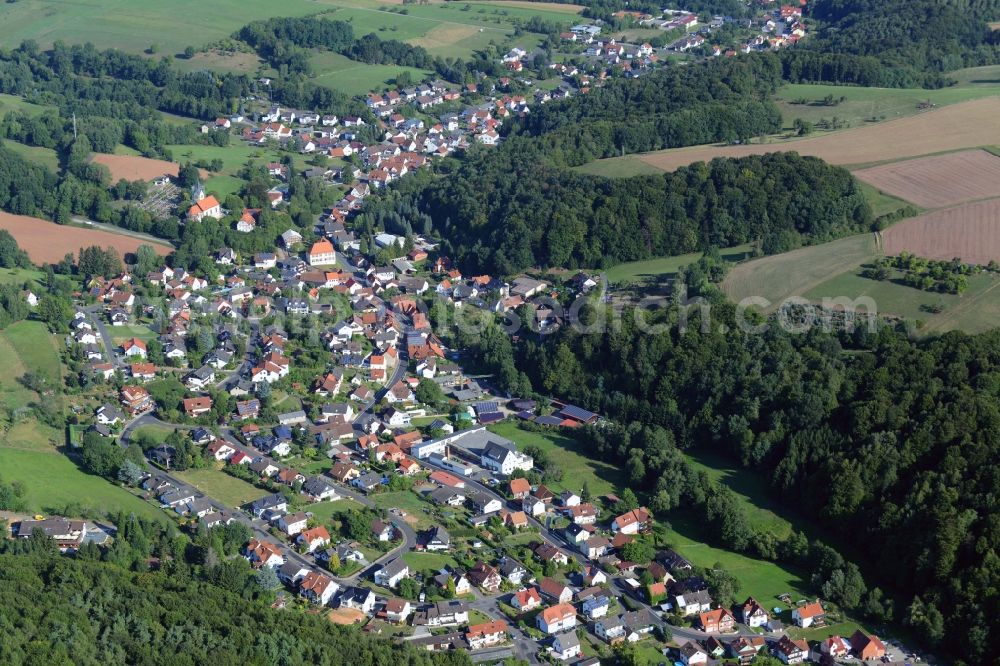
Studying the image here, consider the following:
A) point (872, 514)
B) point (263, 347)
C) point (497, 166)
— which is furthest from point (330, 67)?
point (872, 514)

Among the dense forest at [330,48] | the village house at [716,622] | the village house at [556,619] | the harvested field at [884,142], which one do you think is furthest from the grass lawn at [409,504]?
the dense forest at [330,48]

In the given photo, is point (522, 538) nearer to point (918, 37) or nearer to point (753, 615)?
point (753, 615)

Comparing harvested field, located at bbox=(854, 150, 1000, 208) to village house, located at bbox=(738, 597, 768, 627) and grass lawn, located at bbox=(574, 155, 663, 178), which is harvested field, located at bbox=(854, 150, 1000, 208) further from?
village house, located at bbox=(738, 597, 768, 627)

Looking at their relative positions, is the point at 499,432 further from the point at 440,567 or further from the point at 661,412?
the point at 440,567

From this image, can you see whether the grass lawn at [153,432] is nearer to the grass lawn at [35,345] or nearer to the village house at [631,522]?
the grass lawn at [35,345]

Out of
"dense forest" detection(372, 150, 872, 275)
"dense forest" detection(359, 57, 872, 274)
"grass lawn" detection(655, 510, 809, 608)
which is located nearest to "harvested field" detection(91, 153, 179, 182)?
"dense forest" detection(359, 57, 872, 274)

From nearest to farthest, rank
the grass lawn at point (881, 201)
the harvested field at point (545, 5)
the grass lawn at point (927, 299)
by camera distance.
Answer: the grass lawn at point (927, 299), the grass lawn at point (881, 201), the harvested field at point (545, 5)
